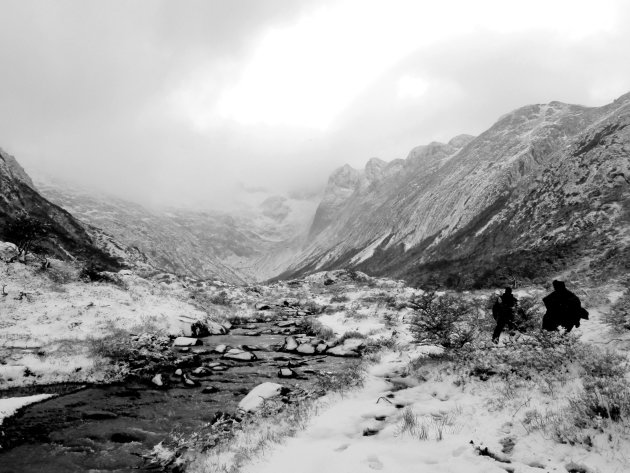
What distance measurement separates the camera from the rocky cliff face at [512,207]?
107ft

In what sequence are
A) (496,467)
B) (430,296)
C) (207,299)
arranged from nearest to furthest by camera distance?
(496,467)
(430,296)
(207,299)

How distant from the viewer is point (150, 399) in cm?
1251

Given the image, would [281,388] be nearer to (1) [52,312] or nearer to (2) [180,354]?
(2) [180,354]

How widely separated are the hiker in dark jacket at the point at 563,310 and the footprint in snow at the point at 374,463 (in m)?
6.37

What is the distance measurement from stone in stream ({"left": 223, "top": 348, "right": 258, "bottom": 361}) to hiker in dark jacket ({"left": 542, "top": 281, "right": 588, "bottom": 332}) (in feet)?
40.6

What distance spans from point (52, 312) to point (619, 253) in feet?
102

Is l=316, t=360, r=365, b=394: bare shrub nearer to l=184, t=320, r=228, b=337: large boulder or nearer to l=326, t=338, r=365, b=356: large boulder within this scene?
l=326, t=338, r=365, b=356: large boulder

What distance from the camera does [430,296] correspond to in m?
12.3

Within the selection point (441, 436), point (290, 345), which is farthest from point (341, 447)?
point (290, 345)

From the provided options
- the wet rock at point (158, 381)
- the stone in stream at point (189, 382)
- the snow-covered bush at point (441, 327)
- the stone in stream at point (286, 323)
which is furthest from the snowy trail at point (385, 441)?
the stone in stream at point (286, 323)

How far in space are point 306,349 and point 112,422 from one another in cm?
997

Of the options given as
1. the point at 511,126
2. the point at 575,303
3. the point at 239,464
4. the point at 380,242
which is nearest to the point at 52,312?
the point at 239,464

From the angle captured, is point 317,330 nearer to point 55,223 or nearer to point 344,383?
point 344,383

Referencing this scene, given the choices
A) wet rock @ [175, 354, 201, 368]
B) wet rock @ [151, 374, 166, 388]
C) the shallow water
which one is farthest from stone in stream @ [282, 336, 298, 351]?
wet rock @ [151, 374, 166, 388]
